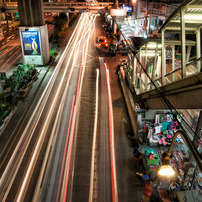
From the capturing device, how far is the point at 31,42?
2222 cm

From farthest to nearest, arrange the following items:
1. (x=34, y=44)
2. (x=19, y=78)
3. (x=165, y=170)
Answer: (x=34, y=44), (x=19, y=78), (x=165, y=170)

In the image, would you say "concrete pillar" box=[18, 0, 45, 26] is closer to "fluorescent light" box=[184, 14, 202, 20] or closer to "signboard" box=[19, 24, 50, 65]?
"signboard" box=[19, 24, 50, 65]

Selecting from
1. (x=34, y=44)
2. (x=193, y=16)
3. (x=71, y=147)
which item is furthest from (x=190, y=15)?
(x=34, y=44)

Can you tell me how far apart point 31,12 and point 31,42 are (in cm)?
285

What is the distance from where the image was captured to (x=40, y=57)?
2291 cm

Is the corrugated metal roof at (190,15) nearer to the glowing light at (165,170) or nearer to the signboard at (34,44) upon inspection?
the glowing light at (165,170)

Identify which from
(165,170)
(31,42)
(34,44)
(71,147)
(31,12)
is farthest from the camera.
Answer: (34,44)

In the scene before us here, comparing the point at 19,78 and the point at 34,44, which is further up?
the point at 34,44

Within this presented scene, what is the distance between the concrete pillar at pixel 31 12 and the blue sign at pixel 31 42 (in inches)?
44.9

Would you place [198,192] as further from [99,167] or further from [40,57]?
[40,57]

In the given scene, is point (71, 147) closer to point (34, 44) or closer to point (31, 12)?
point (34, 44)

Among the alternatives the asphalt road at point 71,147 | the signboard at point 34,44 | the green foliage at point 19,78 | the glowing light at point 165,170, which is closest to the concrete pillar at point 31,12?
the signboard at point 34,44

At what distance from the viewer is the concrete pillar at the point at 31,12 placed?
70.4ft

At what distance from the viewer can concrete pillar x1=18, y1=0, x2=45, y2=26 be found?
2145 cm
